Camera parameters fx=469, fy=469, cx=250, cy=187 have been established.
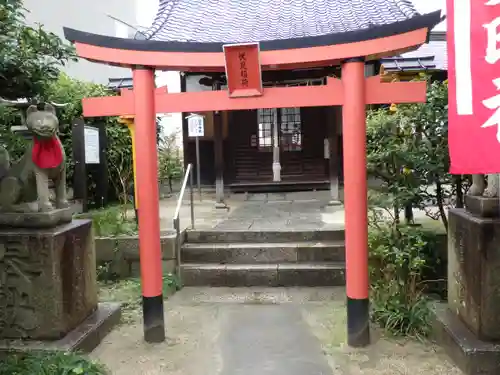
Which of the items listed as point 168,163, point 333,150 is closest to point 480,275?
point 333,150

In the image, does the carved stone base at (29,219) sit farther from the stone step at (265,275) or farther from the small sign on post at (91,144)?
the small sign on post at (91,144)

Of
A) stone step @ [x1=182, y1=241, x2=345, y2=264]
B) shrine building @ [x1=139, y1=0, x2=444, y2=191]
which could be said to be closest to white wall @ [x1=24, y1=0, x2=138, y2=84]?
Answer: shrine building @ [x1=139, y1=0, x2=444, y2=191]

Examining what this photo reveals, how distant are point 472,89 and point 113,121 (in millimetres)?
9505

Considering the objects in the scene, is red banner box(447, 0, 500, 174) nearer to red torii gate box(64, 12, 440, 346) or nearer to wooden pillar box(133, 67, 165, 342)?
red torii gate box(64, 12, 440, 346)

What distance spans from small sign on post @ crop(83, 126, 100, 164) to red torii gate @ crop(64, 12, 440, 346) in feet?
14.8

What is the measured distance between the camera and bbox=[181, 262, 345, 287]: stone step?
6938 millimetres

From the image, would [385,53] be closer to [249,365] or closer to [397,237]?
[397,237]

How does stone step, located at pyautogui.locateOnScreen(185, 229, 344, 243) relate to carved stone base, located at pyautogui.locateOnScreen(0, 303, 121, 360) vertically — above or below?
above

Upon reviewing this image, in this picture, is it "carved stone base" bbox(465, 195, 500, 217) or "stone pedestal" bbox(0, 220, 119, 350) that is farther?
"stone pedestal" bbox(0, 220, 119, 350)

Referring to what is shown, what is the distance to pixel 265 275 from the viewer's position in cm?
703

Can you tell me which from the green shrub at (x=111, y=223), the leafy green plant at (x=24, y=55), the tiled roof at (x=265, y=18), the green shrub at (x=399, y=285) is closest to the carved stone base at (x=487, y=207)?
the green shrub at (x=399, y=285)

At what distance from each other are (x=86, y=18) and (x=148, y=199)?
45.1ft

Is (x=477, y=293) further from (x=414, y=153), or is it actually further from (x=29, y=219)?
(x=29, y=219)

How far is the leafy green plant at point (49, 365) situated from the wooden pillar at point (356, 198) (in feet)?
8.12
